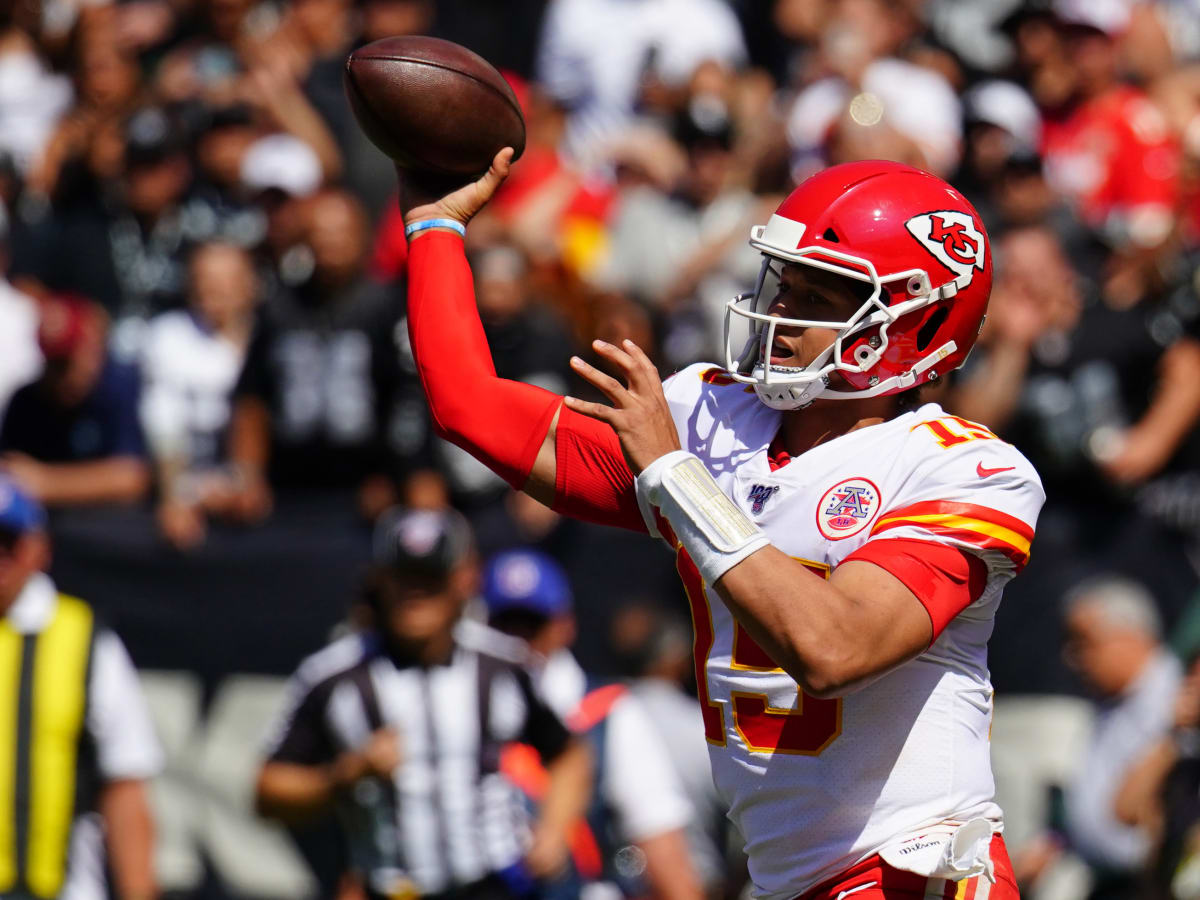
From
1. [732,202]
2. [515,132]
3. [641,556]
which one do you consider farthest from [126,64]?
[515,132]

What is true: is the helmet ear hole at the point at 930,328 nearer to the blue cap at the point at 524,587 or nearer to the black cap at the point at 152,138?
the blue cap at the point at 524,587

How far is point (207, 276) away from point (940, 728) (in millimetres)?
5717

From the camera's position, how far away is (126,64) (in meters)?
10.2

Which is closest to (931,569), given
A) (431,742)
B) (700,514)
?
(700,514)

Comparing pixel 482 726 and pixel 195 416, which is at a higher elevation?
pixel 482 726

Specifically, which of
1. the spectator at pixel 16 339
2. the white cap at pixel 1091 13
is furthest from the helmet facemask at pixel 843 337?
the spectator at pixel 16 339

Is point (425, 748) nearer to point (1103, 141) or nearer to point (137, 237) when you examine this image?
point (137, 237)

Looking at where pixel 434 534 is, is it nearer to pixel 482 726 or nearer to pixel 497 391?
pixel 482 726

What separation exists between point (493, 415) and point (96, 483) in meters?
5.06

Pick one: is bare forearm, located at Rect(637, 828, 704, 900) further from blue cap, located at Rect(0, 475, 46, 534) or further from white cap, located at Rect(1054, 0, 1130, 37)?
white cap, located at Rect(1054, 0, 1130, 37)

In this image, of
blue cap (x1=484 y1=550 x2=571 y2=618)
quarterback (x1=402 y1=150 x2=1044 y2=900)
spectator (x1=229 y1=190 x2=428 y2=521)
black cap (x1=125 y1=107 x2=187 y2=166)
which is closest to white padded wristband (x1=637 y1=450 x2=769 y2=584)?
quarterback (x1=402 y1=150 x2=1044 y2=900)

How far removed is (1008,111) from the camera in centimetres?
809

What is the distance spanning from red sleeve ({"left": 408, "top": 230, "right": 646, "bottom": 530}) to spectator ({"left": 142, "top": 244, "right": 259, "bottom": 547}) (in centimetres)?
455

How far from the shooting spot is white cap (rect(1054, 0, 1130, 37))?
27.7 ft
